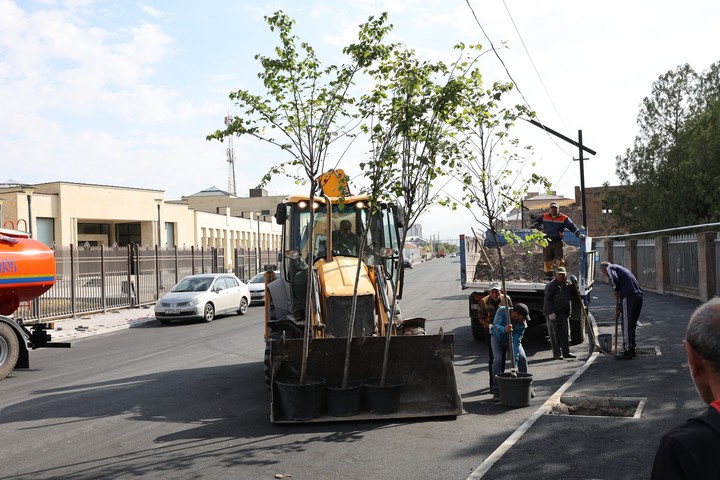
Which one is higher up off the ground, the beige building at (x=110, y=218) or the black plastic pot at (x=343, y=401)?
the beige building at (x=110, y=218)

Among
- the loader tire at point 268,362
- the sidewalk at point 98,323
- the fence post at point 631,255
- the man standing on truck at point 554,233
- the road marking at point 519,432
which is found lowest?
the sidewalk at point 98,323

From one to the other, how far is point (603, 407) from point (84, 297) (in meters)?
19.5

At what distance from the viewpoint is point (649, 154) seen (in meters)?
48.8

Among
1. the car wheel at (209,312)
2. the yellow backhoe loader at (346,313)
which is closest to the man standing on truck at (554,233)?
the yellow backhoe loader at (346,313)

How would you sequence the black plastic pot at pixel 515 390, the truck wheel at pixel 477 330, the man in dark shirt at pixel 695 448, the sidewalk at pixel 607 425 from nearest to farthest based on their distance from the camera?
the man in dark shirt at pixel 695 448 < the sidewalk at pixel 607 425 < the black plastic pot at pixel 515 390 < the truck wheel at pixel 477 330

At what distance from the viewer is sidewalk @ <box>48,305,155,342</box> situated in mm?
18898

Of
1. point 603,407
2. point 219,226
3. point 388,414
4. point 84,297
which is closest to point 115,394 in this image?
point 388,414

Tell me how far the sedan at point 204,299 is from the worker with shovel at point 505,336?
13920 millimetres

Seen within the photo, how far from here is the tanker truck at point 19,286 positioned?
12266mm

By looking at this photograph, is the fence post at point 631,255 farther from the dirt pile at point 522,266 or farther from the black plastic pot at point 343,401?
the black plastic pot at point 343,401

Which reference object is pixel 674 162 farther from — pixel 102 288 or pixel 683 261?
pixel 102 288

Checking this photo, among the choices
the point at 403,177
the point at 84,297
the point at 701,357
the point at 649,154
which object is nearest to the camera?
the point at 701,357

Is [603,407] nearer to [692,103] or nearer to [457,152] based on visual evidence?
[457,152]

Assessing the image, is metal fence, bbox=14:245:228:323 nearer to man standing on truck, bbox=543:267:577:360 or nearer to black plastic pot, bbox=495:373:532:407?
man standing on truck, bbox=543:267:577:360
